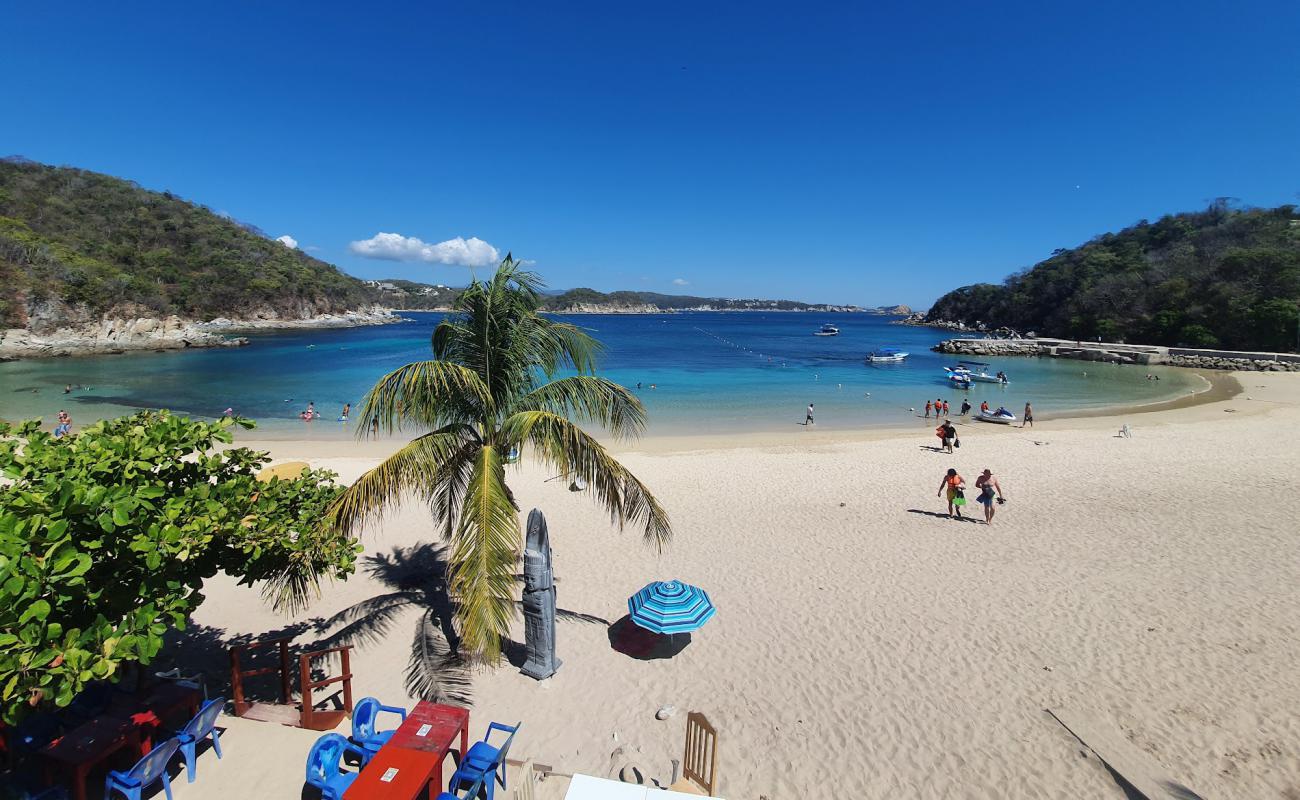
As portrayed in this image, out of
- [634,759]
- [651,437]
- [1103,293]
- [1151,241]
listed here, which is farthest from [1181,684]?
[1151,241]

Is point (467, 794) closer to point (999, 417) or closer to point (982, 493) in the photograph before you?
point (982, 493)

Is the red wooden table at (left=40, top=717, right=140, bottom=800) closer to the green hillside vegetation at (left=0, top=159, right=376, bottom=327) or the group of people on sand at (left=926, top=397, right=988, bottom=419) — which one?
the group of people on sand at (left=926, top=397, right=988, bottom=419)

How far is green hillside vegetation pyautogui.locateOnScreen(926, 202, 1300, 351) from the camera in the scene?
172 feet

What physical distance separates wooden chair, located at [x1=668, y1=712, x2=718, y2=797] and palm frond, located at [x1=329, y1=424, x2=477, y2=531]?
142 inches

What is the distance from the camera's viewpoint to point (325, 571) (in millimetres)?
5047

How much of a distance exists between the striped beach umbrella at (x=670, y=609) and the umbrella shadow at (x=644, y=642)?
0.87 ft

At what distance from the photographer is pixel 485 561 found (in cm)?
527

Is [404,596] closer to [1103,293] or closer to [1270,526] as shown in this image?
[1270,526]

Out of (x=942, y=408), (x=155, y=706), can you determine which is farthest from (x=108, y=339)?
(x=942, y=408)

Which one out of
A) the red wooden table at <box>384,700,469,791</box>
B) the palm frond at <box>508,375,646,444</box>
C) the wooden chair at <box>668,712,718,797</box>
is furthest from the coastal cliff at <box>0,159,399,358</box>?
the wooden chair at <box>668,712,718,797</box>

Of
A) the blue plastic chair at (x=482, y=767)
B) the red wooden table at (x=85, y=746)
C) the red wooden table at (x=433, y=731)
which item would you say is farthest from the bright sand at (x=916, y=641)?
the red wooden table at (x=433, y=731)

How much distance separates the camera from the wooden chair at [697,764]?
4642 millimetres

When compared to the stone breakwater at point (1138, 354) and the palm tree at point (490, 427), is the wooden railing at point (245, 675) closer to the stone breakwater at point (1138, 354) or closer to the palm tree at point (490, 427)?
the palm tree at point (490, 427)

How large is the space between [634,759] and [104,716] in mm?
4482
